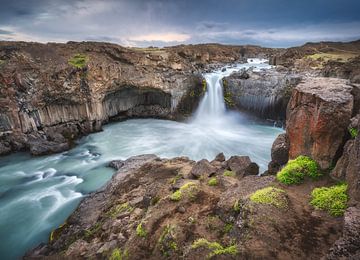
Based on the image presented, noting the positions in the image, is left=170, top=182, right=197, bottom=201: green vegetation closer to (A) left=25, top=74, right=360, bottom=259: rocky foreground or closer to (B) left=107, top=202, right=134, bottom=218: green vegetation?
(A) left=25, top=74, right=360, bottom=259: rocky foreground

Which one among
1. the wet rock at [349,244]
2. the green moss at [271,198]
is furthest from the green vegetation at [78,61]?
the wet rock at [349,244]

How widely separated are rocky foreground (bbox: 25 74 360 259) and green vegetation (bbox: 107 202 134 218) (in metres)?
0.05

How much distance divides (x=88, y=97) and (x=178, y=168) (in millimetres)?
13431

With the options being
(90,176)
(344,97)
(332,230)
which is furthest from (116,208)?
(344,97)

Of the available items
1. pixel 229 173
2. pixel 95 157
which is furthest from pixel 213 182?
pixel 95 157

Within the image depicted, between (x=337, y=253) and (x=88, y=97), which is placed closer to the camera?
(x=337, y=253)

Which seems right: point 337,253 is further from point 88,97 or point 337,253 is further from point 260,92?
point 260,92

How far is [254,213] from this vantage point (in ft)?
18.0

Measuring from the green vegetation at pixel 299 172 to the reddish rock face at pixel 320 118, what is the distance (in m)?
0.26

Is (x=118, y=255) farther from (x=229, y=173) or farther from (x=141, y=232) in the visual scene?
(x=229, y=173)

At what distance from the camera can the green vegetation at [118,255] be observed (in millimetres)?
6121

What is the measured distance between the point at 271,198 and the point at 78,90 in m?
19.4

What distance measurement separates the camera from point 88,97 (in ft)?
70.8

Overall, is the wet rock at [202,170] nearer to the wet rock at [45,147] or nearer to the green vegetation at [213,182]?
the green vegetation at [213,182]
